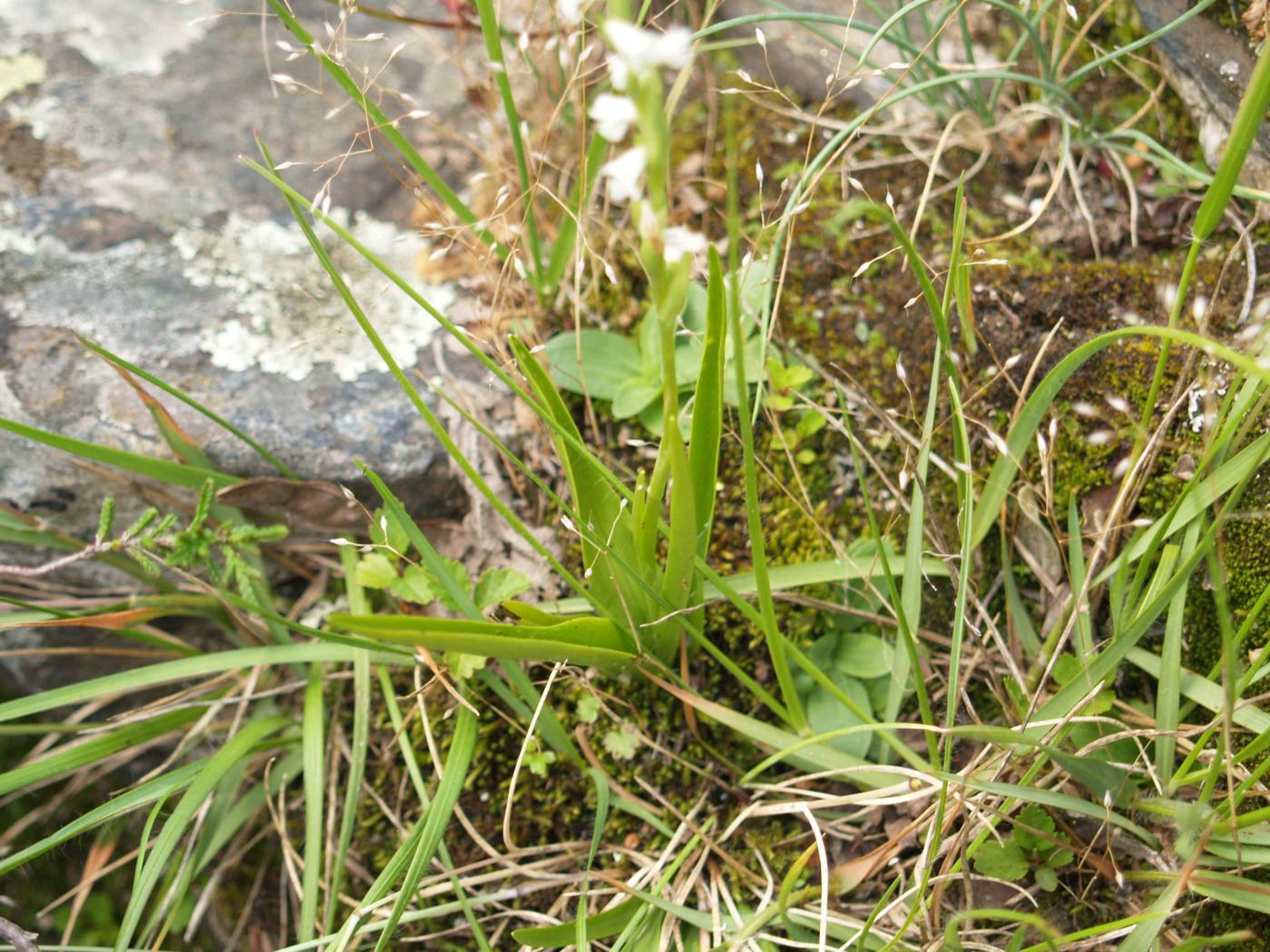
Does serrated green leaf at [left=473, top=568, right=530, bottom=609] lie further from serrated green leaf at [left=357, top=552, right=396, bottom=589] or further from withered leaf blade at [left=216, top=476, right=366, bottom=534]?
withered leaf blade at [left=216, top=476, right=366, bottom=534]

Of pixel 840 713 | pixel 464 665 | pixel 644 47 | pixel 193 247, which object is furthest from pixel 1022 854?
pixel 193 247

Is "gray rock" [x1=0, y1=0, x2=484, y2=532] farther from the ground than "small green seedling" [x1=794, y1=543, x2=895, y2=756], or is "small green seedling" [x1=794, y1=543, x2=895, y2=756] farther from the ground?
"gray rock" [x1=0, y1=0, x2=484, y2=532]

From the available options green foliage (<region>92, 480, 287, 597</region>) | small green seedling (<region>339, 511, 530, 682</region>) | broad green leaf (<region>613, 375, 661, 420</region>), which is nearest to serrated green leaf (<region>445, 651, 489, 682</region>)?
small green seedling (<region>339, 511, 530, 682</region>)

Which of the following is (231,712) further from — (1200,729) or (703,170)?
(1200,729)

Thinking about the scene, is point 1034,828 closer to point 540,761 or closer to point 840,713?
point 840,713

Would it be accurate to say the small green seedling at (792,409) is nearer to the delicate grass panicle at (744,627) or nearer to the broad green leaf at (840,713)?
the delicate grass panicle at (744,627)

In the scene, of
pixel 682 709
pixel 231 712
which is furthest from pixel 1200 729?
pixel 231 712
